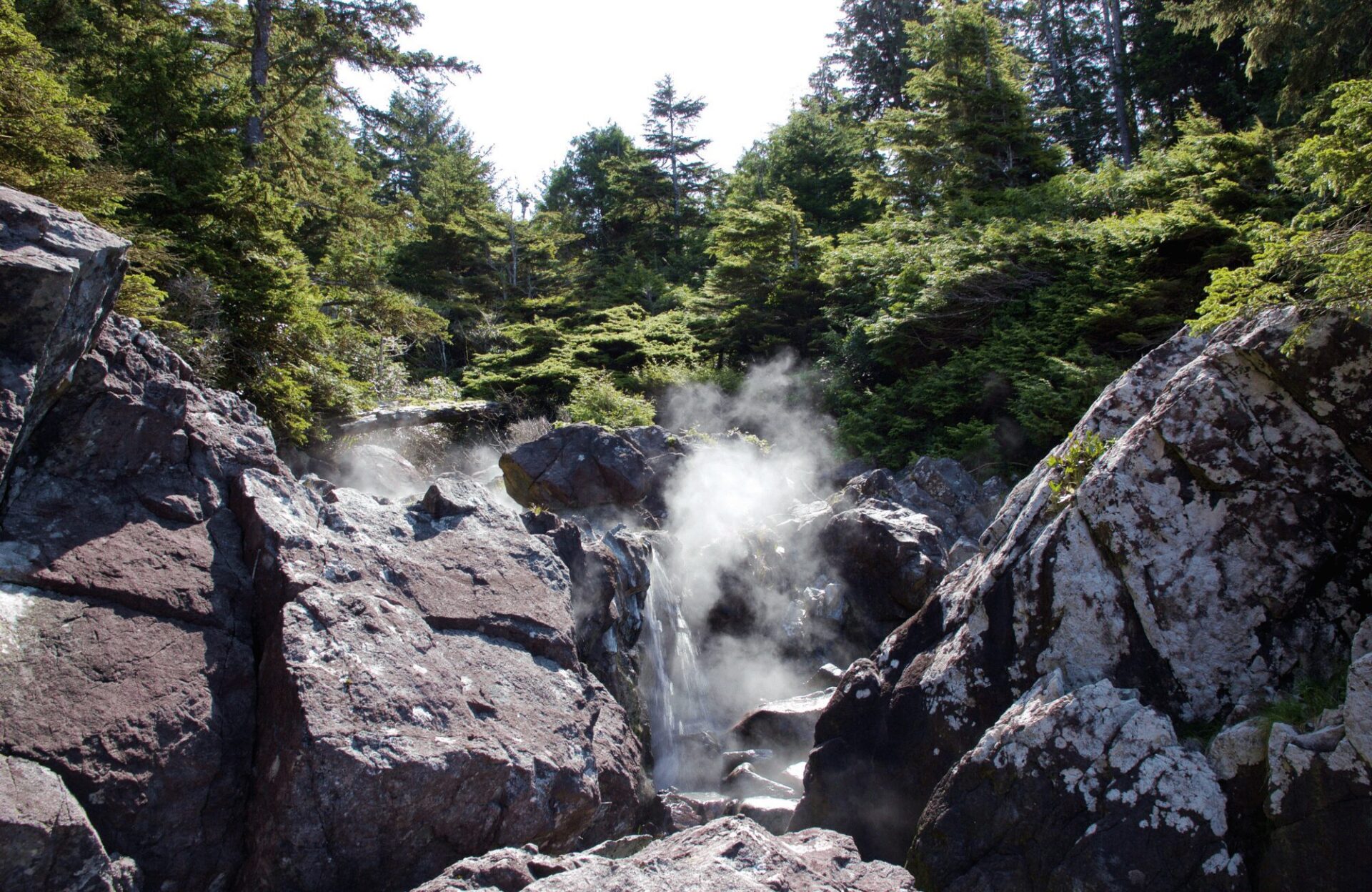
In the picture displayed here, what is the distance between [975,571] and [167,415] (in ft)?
22.7

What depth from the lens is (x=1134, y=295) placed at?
44.5ft

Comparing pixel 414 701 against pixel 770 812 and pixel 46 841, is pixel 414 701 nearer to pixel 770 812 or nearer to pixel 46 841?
pixel 46 841

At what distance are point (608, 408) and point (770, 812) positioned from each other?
11.4 metres

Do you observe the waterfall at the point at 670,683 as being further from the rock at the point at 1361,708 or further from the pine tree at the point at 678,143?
the pine tree at the point at 678,143

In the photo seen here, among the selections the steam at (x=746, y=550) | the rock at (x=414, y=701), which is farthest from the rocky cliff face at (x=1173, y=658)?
the steam at (x=746, y=550)

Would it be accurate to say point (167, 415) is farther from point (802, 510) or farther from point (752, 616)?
point (802, 510)

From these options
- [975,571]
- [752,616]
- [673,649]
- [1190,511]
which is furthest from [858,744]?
[752,616]

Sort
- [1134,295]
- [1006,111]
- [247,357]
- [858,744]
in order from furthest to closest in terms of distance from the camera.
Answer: [1006,111], [1134,295], [247,357], [858,744]

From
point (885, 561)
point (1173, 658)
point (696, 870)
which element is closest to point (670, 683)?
point (885, 561)

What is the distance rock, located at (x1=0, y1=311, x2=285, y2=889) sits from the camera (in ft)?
16.3

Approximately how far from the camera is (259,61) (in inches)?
666

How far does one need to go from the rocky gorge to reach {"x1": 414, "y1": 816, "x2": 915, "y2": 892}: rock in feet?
0.10

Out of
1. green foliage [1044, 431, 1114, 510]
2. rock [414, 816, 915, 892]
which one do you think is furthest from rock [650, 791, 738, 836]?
green foliage [1044, 431, 1114, 510]

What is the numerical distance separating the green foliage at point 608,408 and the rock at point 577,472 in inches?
134
